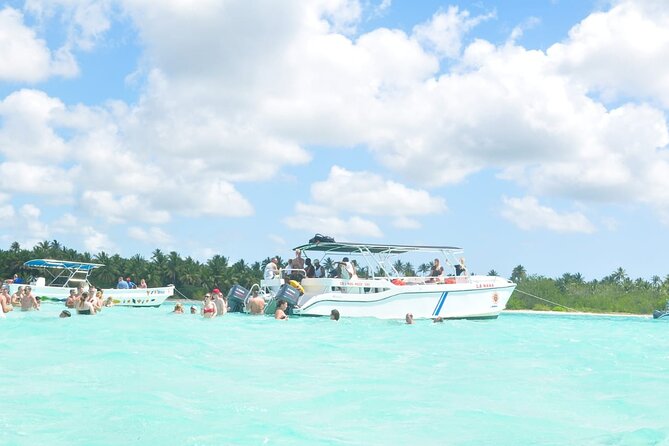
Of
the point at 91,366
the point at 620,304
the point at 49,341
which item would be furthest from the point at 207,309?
the point at 620,304

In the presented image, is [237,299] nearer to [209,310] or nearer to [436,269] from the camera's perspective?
[209,310]

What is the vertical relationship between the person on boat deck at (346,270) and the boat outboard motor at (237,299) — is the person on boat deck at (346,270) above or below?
above

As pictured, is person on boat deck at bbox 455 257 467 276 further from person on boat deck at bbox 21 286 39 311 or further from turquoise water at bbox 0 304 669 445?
person on boat deck at bbox 21 286 39 311

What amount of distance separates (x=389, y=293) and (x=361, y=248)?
1.81 meters

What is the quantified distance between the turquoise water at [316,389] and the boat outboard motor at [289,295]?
4.06 meters

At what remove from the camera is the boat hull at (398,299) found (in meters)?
21.2

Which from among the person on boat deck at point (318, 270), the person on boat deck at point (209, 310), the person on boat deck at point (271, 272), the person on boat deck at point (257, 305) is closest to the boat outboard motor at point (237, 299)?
the person on boat deck at point (271, 272)

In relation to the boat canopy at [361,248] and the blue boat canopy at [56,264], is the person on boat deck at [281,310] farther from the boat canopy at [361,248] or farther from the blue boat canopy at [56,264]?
the blue boat canopy at [56,264]

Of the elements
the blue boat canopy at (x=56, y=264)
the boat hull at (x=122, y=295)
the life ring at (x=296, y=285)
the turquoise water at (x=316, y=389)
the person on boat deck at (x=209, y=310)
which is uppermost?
the blue boat canopy at (x=56, y=264)

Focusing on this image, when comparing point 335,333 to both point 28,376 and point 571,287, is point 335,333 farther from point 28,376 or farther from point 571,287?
point 571,287

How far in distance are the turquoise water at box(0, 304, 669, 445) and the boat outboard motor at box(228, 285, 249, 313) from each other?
23.2ft

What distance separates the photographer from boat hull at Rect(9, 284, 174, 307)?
29.9 metres

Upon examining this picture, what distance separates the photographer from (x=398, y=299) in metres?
21.6

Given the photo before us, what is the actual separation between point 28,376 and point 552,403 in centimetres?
753
